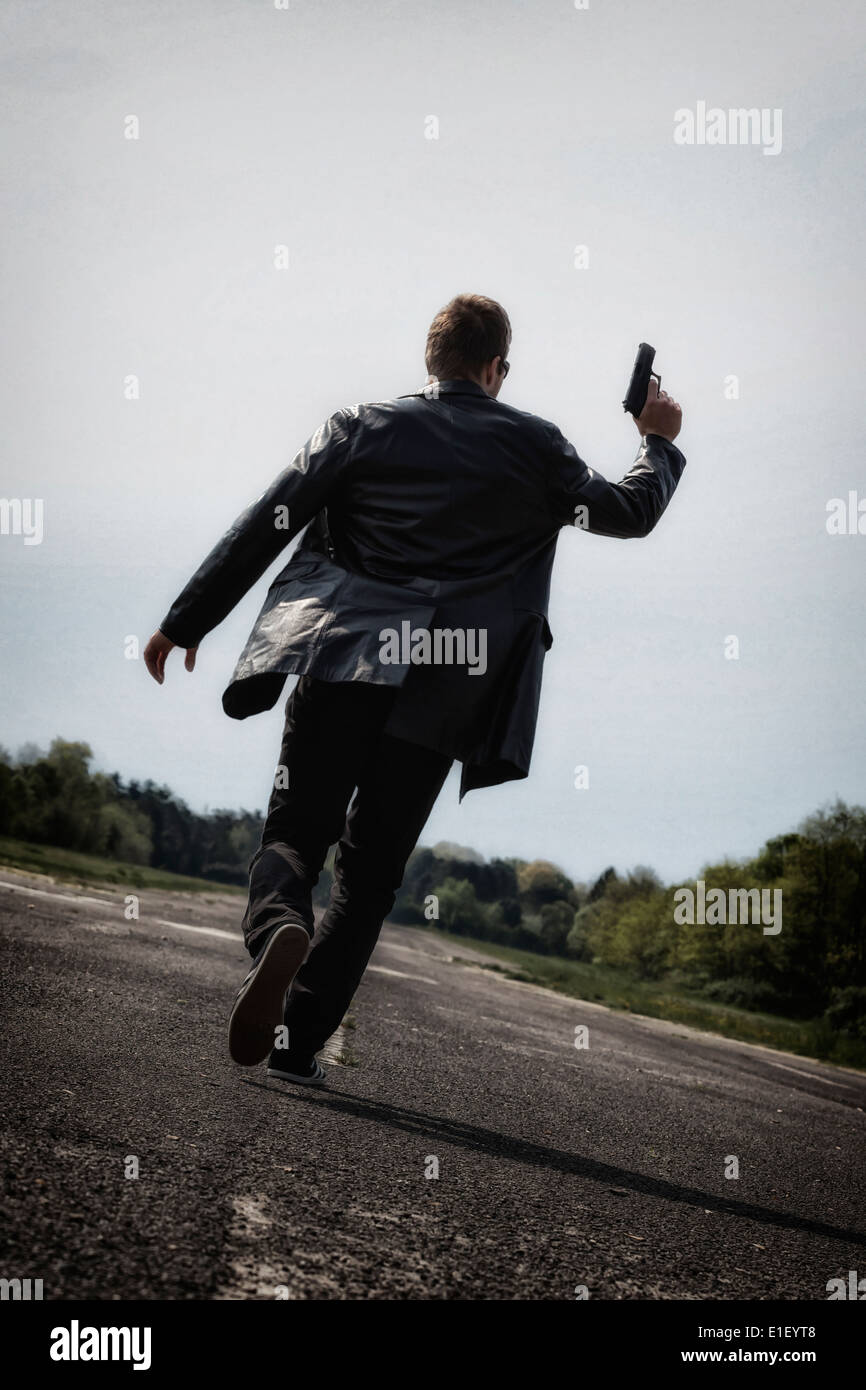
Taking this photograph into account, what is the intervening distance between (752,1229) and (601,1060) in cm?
422

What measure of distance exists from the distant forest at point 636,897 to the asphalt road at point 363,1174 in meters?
20.9

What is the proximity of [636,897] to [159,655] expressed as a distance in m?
80.8

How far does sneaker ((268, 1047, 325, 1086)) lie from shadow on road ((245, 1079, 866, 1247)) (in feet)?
0.25

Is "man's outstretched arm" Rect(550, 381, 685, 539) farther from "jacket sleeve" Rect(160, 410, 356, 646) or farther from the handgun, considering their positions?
"jacket sleeve" Rect(160, 410, 356, 646)

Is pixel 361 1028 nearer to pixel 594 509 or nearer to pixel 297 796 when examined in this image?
pixel 297 796

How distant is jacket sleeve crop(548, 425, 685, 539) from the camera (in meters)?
3.24

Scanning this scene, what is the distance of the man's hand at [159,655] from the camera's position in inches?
127

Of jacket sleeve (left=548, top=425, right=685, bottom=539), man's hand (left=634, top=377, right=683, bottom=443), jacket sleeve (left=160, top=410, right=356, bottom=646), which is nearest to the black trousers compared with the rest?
jacket sleeve (left=160, top=410, right=356, bottom=646)

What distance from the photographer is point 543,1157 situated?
3127 mm

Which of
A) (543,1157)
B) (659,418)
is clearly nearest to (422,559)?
(659,418)

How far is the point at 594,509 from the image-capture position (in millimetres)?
3248

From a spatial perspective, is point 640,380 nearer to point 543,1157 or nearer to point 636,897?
point 543,1157
